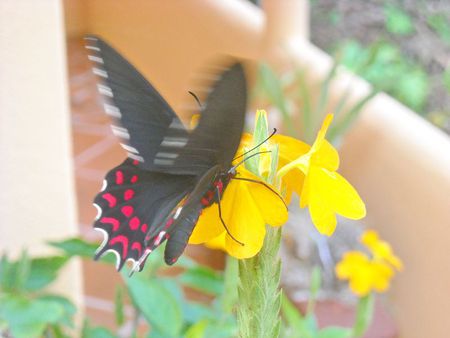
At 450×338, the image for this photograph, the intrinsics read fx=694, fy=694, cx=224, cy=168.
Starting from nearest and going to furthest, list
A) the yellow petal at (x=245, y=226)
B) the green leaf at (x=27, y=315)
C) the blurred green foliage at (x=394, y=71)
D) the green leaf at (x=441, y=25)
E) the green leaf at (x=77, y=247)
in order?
1. the yellow petal at (x=245, y=226)
2. the green leaf at (x=27, y=315)
3. the green leaf at (x=77, y=247)
4. the blurred green foliage at (x=394, y=71)
5. the green leaf at (x=441, y=25)

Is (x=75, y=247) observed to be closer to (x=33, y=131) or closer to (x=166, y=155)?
(x=33, y=131)

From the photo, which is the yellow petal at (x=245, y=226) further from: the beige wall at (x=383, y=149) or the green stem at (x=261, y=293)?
the beige wall at (x=383, y=149)

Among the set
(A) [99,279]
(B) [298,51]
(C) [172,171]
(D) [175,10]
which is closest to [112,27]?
(D) [175,10]

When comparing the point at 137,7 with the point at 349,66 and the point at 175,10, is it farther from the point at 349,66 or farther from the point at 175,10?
the point at 349,66

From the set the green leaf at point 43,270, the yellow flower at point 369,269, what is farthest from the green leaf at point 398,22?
the green leaf at point 43,270

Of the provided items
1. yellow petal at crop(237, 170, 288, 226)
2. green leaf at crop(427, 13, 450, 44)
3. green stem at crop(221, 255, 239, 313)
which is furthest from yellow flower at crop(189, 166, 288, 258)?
green leaf at crop(427, 13, 450, 44)

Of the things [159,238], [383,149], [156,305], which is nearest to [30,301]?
[156,305]

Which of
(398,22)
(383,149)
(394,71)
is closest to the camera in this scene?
(383,149)
